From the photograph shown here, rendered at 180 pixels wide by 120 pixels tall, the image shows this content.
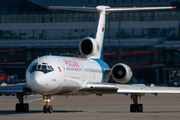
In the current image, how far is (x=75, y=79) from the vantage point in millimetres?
25141

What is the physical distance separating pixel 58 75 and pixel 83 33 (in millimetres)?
50956

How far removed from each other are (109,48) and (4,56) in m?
23.9

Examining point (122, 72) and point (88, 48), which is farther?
point (88, 48)

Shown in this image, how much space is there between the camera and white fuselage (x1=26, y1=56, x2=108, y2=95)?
21828 mm

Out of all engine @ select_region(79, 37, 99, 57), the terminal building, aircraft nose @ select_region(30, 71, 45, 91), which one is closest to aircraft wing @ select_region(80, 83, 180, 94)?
aircraft nose @ select_region(30, 71, 45, 91)

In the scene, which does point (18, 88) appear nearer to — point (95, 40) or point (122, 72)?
point (122, 72)

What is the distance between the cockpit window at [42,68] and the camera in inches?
878

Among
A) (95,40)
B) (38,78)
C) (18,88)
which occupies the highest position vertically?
(95,40)

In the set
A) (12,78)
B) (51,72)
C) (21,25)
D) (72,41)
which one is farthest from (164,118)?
(21,25)

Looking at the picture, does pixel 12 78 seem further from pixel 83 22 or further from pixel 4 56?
pixel 83 22

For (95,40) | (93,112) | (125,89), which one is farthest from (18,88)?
(95,40)

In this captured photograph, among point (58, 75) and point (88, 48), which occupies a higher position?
point (88, 48)

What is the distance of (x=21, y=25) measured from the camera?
77.3 meters

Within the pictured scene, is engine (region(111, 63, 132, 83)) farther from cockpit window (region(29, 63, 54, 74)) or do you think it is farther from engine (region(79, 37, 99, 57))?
cockpit window (region(29, 63, 54, 74))
